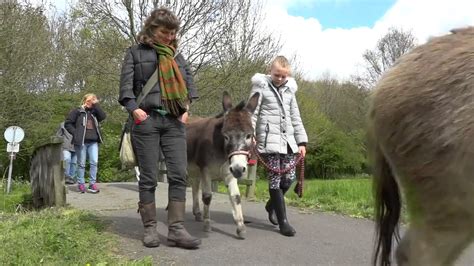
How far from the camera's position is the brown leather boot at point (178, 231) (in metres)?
4.74

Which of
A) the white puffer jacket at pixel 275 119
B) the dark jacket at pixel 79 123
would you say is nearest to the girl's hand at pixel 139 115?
the white puffer jacket at pixel 275 119

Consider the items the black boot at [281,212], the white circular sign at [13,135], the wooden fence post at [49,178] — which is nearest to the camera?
the black boot at [281,212]

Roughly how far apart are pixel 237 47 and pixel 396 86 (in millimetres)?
15397

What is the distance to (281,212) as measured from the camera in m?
5.58

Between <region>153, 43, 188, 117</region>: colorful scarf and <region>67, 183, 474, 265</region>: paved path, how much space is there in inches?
52.2

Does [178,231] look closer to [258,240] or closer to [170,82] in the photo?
[258,240]

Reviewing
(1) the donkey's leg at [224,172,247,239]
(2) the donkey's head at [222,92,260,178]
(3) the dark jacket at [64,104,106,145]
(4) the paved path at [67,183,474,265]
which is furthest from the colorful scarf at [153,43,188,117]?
(3) the dark jacket at [64,104,106,145]

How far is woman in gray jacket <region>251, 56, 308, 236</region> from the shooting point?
555cm

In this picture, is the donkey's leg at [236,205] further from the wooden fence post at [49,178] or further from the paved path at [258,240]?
the wooden fence post at [49,178]

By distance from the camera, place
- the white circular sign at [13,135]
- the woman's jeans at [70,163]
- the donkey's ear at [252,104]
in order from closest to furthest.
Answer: the donkey's ear at [252,104] < the woman's jeans at [70,163] < the white circular sign at [13,135]

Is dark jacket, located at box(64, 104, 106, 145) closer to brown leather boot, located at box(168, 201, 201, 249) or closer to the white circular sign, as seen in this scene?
the white circular sign

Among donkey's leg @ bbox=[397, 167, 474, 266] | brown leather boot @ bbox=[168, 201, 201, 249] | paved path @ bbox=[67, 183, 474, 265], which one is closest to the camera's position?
donkey's leg @ bbox=[397, 167, 474, 266]

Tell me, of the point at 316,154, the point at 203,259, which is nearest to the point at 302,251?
the point at 203,259

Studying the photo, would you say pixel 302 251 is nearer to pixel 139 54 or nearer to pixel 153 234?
pixel 153 234
